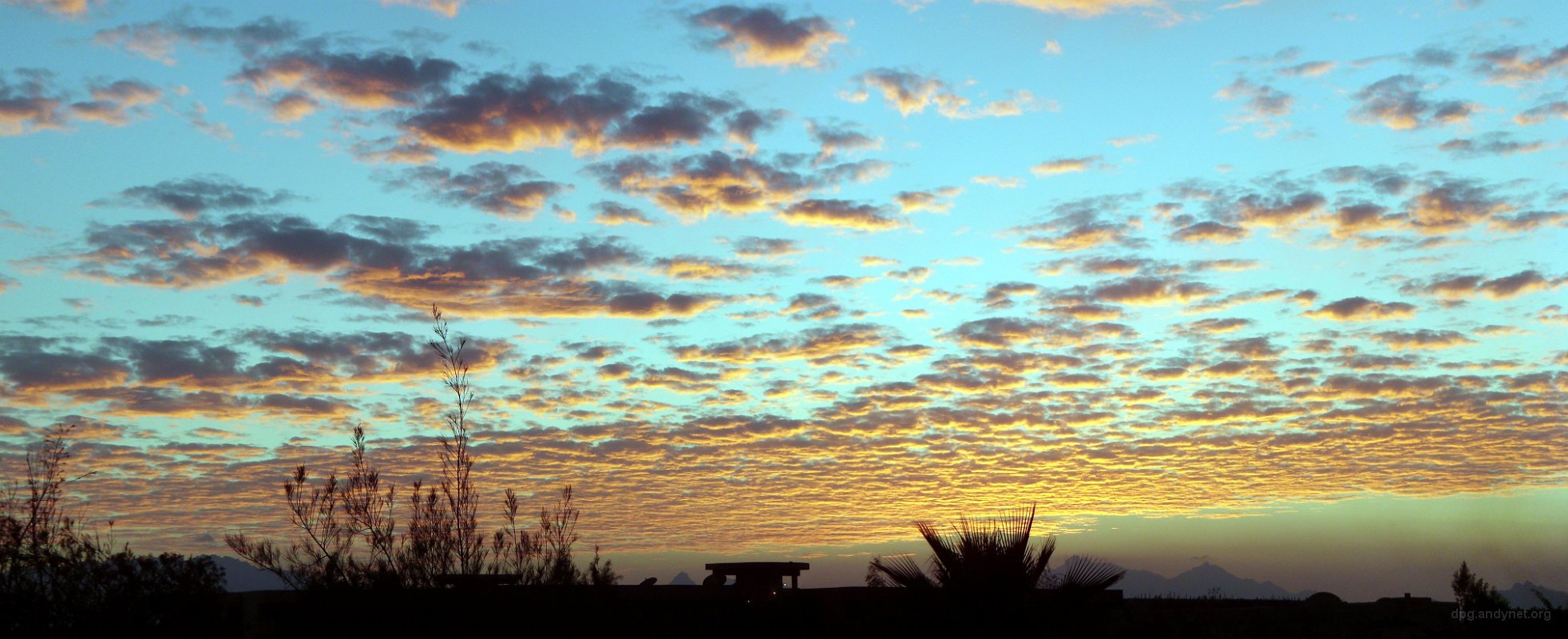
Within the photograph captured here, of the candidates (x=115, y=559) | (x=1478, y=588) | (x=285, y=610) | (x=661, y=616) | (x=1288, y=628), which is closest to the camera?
(x=285, y=610)

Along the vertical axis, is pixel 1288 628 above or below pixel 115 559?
below

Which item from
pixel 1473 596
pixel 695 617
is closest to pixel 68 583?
pixel 695 617

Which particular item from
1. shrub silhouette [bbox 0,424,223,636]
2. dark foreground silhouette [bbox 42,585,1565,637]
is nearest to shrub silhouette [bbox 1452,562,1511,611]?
dark foreground silhouette [bbox 42,585,1565,637]

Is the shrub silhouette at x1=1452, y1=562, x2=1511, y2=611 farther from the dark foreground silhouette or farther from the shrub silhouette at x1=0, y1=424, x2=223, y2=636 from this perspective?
the shrub silhouette at x1=0, y1=424, x2=223, y2=636

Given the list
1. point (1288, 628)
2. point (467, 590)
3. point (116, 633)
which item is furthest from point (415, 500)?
point (1288, 628)

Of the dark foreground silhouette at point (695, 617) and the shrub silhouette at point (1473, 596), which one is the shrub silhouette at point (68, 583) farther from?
the shrub silhouette at point (1473, 596)

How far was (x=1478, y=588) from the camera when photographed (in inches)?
1369

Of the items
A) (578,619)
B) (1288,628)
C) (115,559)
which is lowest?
(1288,628)

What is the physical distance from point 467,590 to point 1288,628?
23.0 meters

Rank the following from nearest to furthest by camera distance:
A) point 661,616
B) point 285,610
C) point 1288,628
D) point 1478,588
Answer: point 285,610 → point 661,616 → point 1288,628 → point 1478,588

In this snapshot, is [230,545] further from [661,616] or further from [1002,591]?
[1002,591]

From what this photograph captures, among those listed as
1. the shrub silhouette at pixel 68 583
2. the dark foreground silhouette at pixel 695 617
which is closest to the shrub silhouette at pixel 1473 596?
the dark foreground silhouette at pixel 695 617

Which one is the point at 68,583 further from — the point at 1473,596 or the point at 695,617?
the point at 1473,596

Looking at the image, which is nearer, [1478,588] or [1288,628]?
[1288,628]
